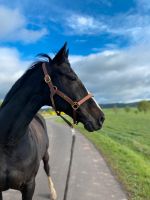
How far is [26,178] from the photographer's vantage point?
221 inches

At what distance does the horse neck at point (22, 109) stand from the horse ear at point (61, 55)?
0.32 metres

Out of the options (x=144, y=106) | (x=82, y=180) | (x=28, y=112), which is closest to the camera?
(x=28, y=112)

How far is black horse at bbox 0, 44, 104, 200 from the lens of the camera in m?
5.01

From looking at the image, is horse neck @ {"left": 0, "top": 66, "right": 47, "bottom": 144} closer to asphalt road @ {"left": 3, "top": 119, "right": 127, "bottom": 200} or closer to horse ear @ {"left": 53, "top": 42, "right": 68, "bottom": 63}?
horse ear @ {"left": 53, "top": 42, "right": 68, "bottom": 63}

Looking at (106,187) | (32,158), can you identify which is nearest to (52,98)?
(32,158)

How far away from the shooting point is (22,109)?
17.2 ft

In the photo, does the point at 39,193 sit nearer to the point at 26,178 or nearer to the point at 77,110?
the point at 26,178

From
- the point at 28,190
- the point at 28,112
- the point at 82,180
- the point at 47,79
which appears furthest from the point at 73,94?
the point at 82,180

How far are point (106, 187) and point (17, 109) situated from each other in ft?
13.9

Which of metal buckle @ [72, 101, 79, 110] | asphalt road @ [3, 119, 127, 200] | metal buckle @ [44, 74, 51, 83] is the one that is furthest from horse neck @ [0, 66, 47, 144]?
asphalt road @ [3, 119, 127, 200]

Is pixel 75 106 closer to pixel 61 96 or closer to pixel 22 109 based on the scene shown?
pixel 61 96

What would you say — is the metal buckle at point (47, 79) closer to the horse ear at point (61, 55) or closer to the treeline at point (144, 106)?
the horse ear at point (61, 55)

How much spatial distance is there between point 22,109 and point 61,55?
0.82 meters

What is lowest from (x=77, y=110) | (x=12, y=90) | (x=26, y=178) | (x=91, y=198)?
(x=91, y=198)
